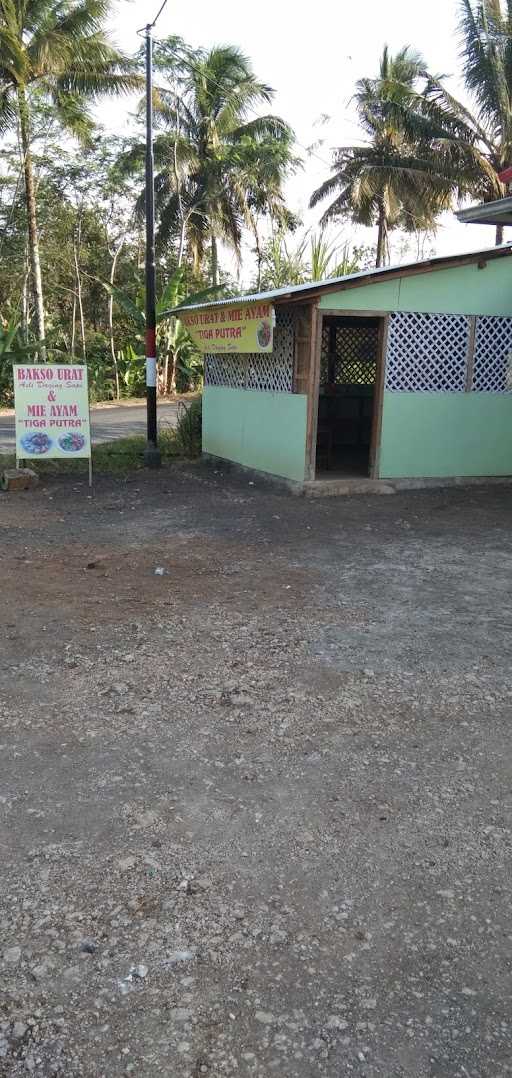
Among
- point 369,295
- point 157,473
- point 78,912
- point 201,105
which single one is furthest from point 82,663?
point 201,105

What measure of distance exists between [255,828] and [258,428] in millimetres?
8775

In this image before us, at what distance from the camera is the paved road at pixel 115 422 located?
1666cm

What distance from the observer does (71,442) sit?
1067 cm

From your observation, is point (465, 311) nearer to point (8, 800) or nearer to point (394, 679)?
point (394, 679)

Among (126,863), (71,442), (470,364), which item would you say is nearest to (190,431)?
(71,442)

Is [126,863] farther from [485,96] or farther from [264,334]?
[485,96]

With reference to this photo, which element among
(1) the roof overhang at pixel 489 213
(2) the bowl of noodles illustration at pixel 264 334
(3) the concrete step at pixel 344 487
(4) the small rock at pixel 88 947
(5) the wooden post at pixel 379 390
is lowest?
(4) the small rock at pixel 88 947

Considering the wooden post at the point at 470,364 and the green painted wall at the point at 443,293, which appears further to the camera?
the wooden post at the point at 470,364

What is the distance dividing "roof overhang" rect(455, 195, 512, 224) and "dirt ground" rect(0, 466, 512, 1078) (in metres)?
5.66

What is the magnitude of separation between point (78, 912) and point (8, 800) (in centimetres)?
77

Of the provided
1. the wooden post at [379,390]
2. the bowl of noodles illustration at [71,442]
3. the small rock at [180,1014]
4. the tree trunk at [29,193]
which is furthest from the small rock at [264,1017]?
the tree trunk at [29,193]

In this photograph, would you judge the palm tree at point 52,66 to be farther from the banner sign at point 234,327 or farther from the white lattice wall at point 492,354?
the white lattice wall at point 492,354

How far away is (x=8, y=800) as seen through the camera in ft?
10.9

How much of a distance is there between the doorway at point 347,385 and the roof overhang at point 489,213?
225cm
